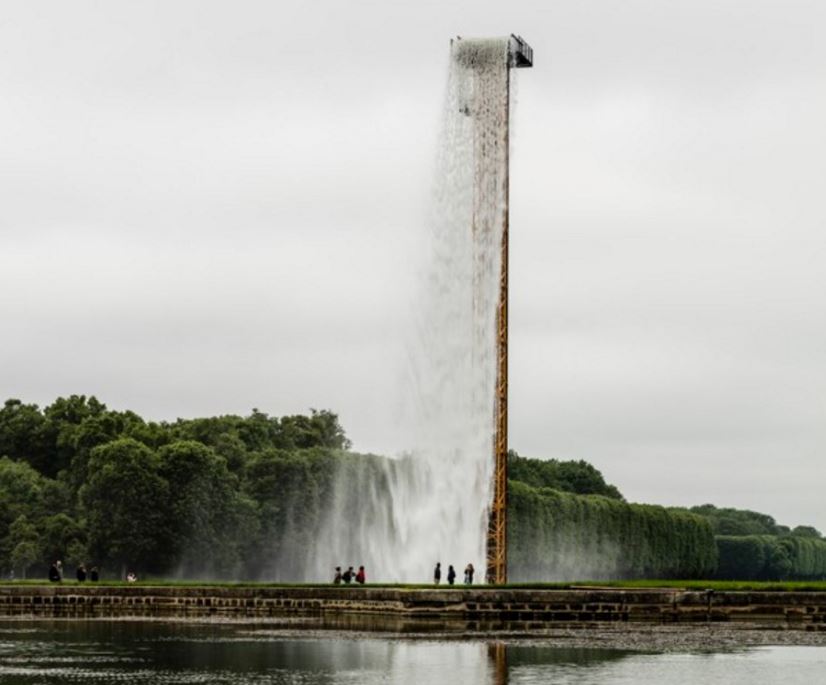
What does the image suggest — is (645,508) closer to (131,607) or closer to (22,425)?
(22,425)

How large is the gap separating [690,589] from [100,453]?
4423 centimetres

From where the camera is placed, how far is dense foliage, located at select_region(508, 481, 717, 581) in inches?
3979

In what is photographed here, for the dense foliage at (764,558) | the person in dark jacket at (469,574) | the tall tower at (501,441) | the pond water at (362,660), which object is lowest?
the pond water at (362,660)

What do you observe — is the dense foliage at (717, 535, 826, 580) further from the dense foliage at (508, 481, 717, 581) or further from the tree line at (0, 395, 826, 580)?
the tree line at (0, 395, 826, 580)

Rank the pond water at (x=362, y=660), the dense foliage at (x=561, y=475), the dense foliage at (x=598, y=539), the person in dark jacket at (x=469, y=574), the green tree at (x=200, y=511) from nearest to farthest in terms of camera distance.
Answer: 1. the pond water at (x=362, y=660)
2. the person in dark jacket at (x=469, y=574)
3. the green tree at (x=200, y=511)
4. the dense foliage at (x=598, y=539)
5. the dense foliage at (x=561, y=475)

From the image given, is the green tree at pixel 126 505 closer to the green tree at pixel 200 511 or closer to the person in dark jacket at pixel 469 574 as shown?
the green tree at pixel 200 511

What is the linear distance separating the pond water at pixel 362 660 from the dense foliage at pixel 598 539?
57.1 metres

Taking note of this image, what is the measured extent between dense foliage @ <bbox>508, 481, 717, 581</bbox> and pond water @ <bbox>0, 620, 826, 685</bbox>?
57.1 metres

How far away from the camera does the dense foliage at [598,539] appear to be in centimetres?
10106

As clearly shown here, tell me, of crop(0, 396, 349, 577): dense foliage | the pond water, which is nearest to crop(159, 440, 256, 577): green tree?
crop(0, 396, 349, 577): dense foliage

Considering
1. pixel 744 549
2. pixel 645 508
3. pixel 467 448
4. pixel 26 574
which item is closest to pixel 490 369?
Answer: pixel 467 448

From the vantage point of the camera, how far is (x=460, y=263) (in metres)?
62.2

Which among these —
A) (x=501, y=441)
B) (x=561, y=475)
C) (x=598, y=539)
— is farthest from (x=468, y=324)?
(x=561, y=475)

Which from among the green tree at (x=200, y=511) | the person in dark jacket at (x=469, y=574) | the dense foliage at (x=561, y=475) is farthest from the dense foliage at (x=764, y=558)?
the person in dark jacket at (x=469, y=574)
